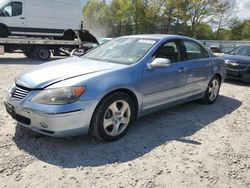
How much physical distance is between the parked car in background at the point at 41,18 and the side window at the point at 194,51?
11.2 m

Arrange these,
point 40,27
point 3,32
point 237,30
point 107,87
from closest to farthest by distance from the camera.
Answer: point 107,87 < point 3,32 < point 40,27 < point 237,30

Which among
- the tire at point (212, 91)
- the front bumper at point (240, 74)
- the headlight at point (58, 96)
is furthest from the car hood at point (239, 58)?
the headlight at point (58, 96)

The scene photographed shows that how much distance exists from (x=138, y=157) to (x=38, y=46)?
1217 centimetres

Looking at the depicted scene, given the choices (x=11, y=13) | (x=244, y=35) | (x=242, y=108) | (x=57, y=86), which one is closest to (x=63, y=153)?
(x=57, y=86)

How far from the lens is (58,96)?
3.45 metres

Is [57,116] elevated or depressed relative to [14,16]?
depressed

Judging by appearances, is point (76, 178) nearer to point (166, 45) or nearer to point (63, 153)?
point (63, 153)

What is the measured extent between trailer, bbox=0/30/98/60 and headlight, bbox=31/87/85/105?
11198mm

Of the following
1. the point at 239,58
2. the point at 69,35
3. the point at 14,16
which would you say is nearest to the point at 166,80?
the point at 239,58

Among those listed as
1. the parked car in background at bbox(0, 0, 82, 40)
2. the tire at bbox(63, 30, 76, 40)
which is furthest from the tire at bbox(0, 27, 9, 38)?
the tire at bbox(63, 30, 76, 40)

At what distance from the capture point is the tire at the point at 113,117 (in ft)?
12.2

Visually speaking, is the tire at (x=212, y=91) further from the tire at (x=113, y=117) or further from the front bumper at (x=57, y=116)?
the front bumper at (x=57, y=116)

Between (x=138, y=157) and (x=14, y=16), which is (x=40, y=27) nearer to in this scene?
(x=14, y=16)

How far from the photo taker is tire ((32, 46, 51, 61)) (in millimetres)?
14444
